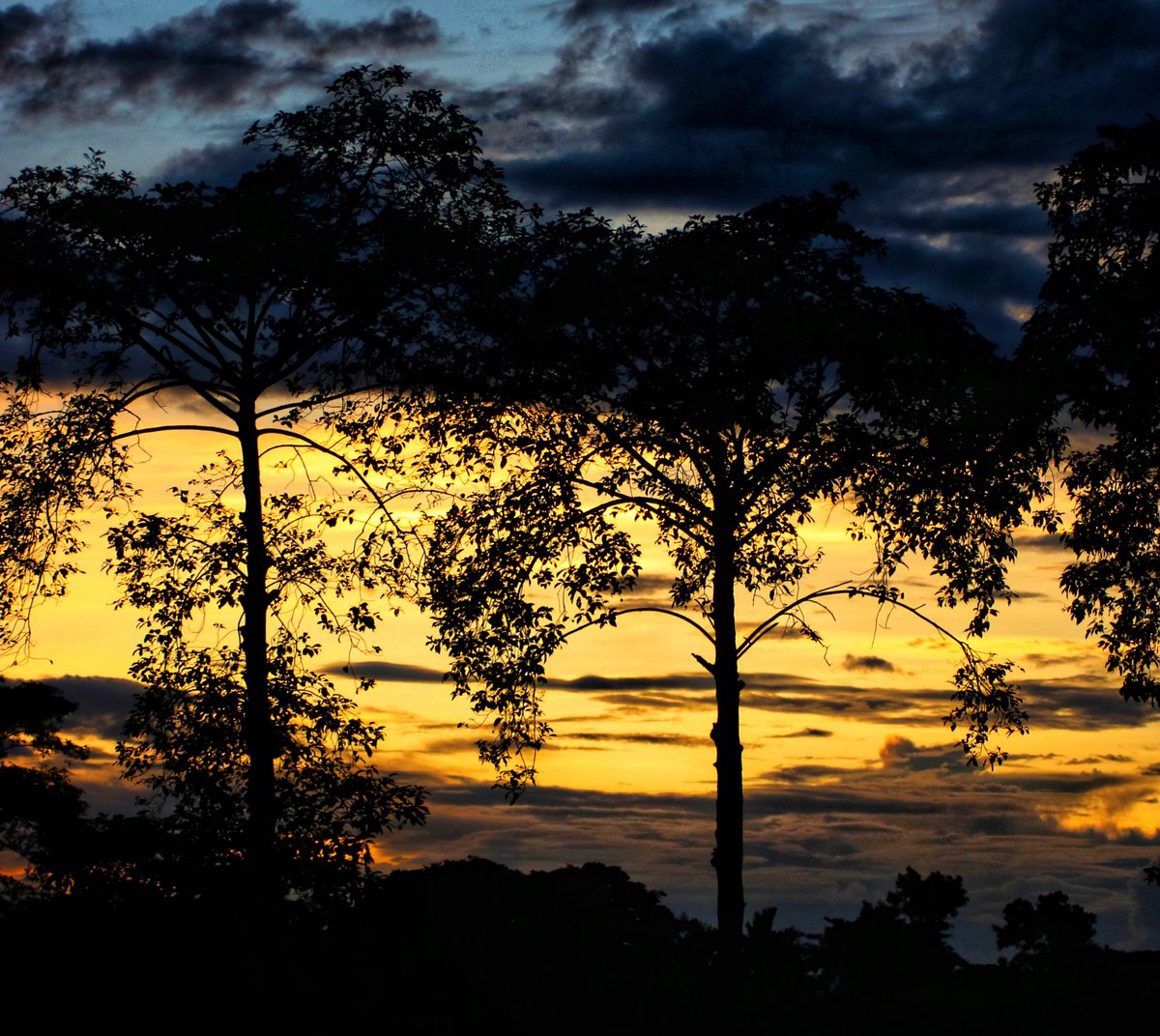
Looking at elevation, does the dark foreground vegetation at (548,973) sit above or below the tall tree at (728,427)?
below

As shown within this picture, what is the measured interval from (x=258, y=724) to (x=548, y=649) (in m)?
6.28

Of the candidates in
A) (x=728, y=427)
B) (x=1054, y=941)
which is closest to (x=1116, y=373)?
(x=728, y=427)

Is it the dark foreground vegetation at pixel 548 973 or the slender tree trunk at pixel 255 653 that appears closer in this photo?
the dark foreground vegetation at pixel 548 973

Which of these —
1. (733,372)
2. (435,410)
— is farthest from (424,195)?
(733,372)

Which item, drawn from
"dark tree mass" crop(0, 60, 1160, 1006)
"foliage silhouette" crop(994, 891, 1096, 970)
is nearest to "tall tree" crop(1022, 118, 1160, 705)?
"dark tree mass" crop(0, 60, 1160, 1006)

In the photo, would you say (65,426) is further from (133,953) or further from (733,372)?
(133,953)

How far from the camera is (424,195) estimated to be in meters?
28.9

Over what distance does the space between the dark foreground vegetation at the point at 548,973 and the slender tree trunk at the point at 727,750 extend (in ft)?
72.7

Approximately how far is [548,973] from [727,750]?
2369 centimetres

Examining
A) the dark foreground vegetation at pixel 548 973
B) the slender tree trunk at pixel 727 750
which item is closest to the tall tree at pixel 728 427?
the slender tree trunk at pixel 727 750

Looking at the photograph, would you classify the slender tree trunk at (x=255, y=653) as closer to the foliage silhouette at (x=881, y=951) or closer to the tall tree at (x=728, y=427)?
the tall tree at (x=728, y=427)

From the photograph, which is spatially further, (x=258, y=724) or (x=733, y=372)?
(x=733, y=372)

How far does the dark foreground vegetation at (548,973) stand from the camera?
4230 millimetres

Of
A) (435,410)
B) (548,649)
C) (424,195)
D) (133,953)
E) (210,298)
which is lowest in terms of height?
(133,953)
